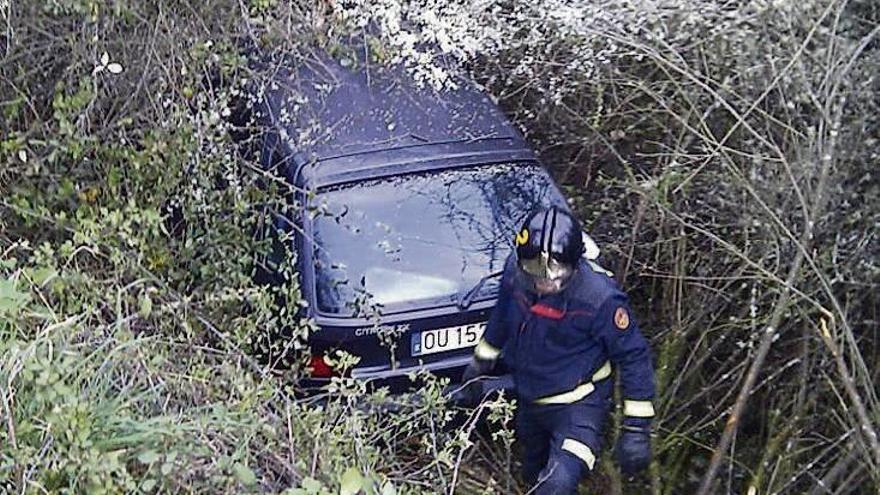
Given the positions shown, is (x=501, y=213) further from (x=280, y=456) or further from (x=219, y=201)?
(x=280, y=456)

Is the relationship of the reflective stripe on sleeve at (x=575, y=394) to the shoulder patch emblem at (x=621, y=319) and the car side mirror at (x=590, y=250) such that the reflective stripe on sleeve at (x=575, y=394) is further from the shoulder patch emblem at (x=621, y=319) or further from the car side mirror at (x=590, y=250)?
the car side mirror at (x=590, y=250)

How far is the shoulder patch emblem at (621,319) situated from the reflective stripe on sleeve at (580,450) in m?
0.53

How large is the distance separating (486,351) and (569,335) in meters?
0.37

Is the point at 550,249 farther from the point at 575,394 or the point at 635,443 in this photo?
the point at 635,443

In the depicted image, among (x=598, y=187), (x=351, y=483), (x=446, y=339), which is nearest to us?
(x=351, y=483)

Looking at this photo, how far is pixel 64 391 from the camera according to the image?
3.20m

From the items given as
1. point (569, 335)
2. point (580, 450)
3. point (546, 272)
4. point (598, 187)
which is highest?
point (546, 272)

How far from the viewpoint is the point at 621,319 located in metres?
4.73

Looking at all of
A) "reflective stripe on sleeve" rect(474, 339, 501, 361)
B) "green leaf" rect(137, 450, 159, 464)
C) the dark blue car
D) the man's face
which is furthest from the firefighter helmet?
"green leaf" rect(137, 450, 159, 464)

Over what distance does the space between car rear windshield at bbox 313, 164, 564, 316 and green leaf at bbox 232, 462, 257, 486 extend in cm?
176

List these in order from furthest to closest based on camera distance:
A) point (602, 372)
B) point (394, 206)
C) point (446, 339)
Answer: point (394, 206), point (446, 339), point (602, 372)

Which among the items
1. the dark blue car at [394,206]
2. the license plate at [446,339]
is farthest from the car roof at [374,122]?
the license plate at [446,339]

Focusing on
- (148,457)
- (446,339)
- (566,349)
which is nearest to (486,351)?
(446,339)

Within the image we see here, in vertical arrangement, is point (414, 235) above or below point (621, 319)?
above
